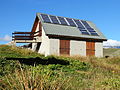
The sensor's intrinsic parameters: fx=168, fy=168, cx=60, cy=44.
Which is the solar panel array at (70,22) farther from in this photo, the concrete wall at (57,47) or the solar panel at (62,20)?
the concrete wall at (57,47)

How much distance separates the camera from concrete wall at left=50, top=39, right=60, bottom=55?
62.2ft

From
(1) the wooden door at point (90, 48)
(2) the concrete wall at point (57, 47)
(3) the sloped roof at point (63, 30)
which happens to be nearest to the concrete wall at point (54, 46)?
(2) the concrete wall at point (57, 47)

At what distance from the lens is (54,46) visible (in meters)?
19.2

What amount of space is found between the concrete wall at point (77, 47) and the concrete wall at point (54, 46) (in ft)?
6.22

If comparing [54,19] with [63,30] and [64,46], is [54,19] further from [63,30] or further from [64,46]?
[64,46]

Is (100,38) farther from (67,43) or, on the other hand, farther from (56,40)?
(56,40)

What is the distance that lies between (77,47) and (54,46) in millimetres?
3139

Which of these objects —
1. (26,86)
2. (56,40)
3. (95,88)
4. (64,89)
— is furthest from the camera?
(56,40)

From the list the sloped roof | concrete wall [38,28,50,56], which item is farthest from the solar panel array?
concrete wall [38,28,50,56]

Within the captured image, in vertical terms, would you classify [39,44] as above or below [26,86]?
above

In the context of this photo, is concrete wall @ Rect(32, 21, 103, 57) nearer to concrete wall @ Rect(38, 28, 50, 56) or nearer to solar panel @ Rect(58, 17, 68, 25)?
concrete wall @ Rect(38, 28, 50, 56)

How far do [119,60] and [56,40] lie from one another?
7372mm

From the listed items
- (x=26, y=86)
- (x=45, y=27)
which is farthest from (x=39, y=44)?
(x=26, y=86)

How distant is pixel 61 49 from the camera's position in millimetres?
19719
